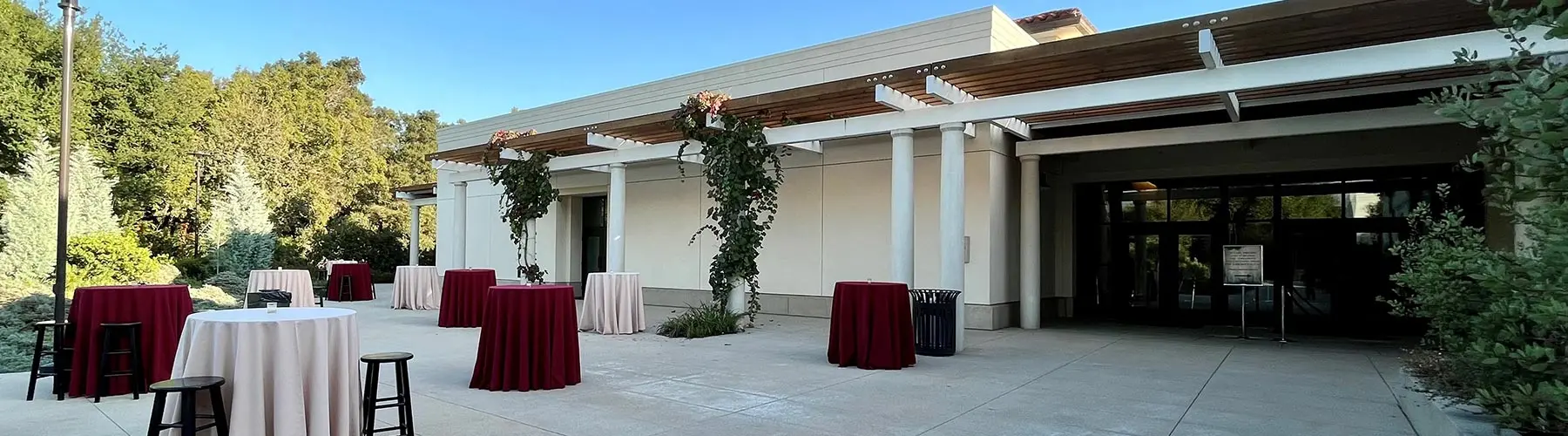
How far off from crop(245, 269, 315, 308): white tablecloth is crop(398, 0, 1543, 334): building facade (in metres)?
3.92

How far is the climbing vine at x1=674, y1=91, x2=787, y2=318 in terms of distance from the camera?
10320mm

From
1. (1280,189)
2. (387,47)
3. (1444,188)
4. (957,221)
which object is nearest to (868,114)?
(957,221)

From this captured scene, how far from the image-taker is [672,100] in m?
15.5

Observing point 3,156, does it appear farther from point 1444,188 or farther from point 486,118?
point 1444,188

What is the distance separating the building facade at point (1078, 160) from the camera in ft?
23.5

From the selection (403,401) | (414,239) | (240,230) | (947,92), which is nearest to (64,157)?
(403,401)

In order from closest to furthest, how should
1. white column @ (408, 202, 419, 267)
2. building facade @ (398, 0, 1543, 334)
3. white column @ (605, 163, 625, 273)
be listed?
building facade @ (398, 0, 1543, 334)
white column @ (605, 163, 625, 273)
white column @ (408, 202, 419, 267)

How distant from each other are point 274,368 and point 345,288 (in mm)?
14477

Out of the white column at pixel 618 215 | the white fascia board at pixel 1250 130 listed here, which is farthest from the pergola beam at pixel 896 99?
the white column at pixel 618 215

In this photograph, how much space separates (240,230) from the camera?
20328mm

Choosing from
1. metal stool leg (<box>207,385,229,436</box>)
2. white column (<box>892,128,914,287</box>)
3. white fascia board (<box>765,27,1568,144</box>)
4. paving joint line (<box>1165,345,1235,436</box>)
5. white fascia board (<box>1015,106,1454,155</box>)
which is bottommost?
paving joint line (<box>1165,345,1235,436</box>)

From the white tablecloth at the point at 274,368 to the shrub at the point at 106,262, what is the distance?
43.3 ft

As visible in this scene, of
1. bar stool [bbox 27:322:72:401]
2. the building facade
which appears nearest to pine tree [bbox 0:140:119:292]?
the building facade

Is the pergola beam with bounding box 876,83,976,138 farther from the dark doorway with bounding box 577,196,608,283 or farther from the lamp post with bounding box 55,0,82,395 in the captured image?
the dark doorway with bounding box 577,196,608,283
